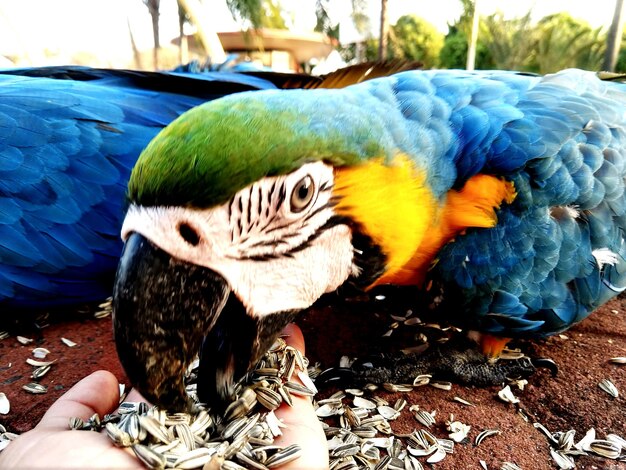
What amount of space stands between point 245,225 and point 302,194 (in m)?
0.14

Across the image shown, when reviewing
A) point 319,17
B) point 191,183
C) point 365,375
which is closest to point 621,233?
point 365,375

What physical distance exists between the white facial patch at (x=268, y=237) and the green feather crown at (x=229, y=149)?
27 millimetres

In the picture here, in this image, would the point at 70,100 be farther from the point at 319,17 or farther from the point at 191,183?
the point at 319,17

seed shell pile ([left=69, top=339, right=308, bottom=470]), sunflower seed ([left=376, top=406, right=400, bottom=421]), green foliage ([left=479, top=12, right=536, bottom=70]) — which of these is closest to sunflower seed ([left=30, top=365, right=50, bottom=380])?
seed shell pile ([left=69, top=339, right=308, bottom=470])

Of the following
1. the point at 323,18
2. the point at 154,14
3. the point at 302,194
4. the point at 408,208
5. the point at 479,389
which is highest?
the point at 154,14

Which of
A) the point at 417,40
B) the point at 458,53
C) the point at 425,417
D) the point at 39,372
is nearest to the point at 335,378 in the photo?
the point at 425,417

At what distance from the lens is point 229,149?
891mm

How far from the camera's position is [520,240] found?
4.57 ft

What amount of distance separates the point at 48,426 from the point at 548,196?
58.3 inches

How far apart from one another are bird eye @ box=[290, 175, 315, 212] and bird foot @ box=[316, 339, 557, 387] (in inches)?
31.3

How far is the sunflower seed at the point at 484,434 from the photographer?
136 centimetres

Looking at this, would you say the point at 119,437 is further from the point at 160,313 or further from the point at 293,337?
the point at 293,337

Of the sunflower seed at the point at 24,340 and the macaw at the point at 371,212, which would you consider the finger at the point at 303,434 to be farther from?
the sunflower seed at the point at 24,340

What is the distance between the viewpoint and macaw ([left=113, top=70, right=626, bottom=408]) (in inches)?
35.5
